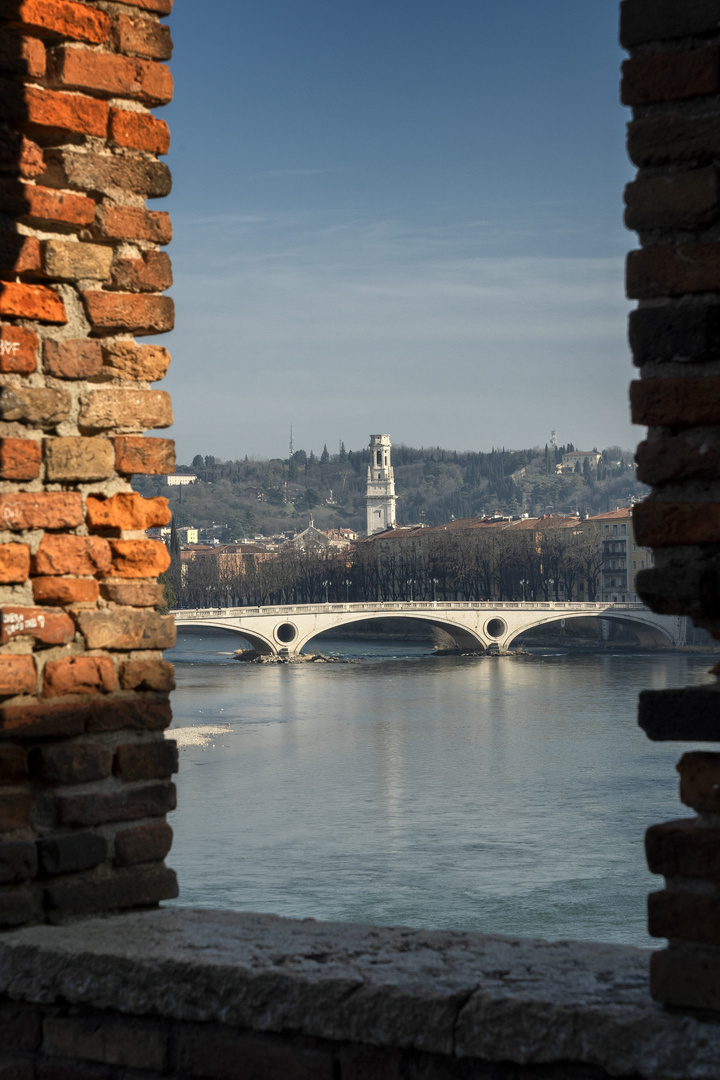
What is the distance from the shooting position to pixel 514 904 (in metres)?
14.0

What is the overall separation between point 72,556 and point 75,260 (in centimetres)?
47

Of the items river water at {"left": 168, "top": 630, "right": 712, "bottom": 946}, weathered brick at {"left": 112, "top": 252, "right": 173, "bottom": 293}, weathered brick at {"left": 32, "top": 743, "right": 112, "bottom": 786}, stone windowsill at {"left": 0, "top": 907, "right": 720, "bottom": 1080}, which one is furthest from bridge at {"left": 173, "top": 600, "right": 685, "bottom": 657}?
stone windowsill at {"left": 0, "top": 907, "right": 720, "bottom": 1080}

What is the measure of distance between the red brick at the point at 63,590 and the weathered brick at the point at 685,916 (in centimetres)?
100

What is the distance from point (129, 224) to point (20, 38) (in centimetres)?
32

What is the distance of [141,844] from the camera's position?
2080mm

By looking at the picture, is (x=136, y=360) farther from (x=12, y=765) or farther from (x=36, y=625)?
(x=12, y=765)

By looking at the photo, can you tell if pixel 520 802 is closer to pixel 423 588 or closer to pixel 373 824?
pixel 373 824

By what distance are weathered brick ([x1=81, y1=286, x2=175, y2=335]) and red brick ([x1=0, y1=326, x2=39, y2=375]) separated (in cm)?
12

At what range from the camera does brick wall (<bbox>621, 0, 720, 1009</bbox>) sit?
1.45 meters

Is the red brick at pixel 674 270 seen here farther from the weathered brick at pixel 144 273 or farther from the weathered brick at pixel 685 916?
the weathered brick at pixel 144 273

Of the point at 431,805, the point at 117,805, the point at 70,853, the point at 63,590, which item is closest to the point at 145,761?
the point at 117,805

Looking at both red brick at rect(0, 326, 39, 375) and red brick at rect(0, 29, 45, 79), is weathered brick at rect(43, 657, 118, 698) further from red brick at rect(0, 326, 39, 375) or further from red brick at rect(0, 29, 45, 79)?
red brick at rect(0, 29, 45, 79)

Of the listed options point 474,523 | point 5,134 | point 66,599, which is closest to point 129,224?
point 5,134

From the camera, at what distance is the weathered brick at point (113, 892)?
197 cm
